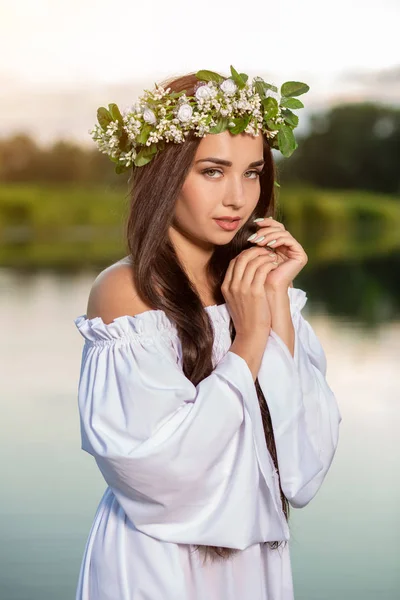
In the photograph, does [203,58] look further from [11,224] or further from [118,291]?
[118,291]

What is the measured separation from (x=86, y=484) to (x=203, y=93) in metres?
2.80

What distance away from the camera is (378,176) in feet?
53.1

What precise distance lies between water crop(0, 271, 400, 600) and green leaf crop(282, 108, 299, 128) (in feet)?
6.44

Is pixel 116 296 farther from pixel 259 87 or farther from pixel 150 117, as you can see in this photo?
pixel 259 87

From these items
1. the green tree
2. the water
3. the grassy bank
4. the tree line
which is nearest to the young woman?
the water

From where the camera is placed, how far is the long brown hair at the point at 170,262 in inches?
81.7

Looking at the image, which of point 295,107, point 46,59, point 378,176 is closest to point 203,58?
point 46,59

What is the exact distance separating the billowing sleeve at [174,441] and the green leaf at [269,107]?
1.49 ft

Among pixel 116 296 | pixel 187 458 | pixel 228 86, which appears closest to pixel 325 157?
pixel 228 86

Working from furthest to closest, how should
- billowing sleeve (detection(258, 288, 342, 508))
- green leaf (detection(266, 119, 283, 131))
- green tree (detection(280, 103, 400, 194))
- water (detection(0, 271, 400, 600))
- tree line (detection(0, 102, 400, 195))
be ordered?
green tree (detection(280, 103, 400, 194)) < tree line (detection(0, 102, 400, 195)) < water (detection(0, 271, 400, 600)) < green leaf (detection(266, 119, 283, 131)) < billowing sleeve (detection(258, 288, 342, 508))

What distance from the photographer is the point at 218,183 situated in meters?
2.07

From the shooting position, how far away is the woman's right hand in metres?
2.06

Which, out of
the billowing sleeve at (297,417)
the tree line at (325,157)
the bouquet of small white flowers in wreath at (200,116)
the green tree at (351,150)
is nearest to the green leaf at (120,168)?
the bouquet of small white flowers in wreath at (200,116)

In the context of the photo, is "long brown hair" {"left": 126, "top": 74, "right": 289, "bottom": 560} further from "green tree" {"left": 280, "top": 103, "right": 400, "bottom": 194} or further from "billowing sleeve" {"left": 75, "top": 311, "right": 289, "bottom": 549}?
"green tree" {"left": 280, "top": 103, "right": 400, "bottom": 194}
